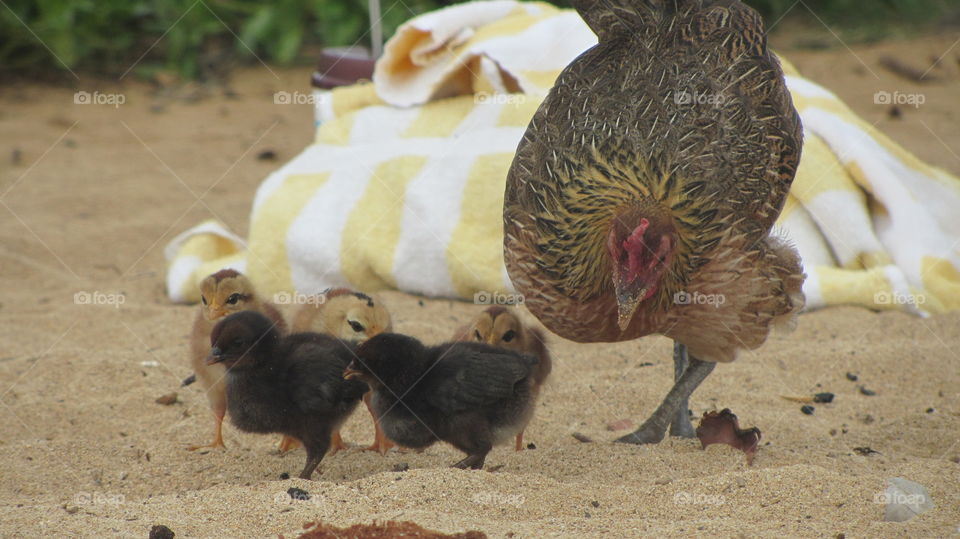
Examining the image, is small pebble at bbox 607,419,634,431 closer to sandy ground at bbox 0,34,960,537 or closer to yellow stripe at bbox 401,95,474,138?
sandy ground at bbox 0,34,960,537

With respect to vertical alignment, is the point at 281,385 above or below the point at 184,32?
below

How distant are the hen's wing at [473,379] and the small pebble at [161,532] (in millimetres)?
1073

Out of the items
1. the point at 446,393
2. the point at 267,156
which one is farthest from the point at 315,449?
the point at 267,156

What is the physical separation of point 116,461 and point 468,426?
1.36m

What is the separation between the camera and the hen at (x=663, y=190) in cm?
347

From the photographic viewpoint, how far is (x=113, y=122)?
9719 millimetres

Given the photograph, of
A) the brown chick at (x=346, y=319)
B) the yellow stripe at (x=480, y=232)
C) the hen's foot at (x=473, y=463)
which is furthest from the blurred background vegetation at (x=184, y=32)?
the hen's foot at (x=473, y=463)

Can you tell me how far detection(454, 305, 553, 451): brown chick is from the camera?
416 cm

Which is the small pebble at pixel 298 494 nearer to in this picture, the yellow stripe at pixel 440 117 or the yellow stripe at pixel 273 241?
the yellow stripe at pixel 273 241

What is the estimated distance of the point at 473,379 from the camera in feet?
11.8

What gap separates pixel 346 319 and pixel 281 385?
2.08ft

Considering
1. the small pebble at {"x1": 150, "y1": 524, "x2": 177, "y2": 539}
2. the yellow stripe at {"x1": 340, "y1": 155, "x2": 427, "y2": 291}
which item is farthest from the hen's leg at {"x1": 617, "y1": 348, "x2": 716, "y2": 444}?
the yellow stripe at {"x1": 340, "y1": 155, "x2": 427, "y2": 291}

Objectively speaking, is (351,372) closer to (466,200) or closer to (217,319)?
(217,319)

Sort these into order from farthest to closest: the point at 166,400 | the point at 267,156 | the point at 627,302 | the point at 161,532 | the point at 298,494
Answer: the point at 267,156, the point at 166,400, the point at 627,302, the point at 298,494, the point at 161,532
